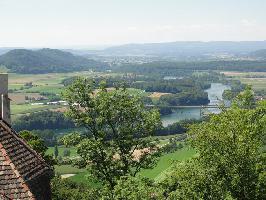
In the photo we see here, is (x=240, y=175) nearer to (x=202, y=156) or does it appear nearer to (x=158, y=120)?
(x=202, y=156)

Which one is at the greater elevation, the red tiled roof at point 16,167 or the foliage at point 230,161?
the red tiled roof at point 16,167

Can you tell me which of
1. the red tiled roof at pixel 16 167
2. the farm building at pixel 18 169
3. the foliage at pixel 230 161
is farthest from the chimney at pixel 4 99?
the foliage at pixel 230 161

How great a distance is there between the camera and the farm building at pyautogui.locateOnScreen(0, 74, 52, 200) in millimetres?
11359

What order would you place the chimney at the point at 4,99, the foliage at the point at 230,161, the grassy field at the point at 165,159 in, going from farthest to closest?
1. the grassy field at the point at 165,159
2. the foliage at the point at 230,161
3. the chimney at the point at 4,99

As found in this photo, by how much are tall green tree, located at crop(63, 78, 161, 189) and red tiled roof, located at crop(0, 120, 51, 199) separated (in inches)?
452

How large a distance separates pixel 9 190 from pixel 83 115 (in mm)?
14759

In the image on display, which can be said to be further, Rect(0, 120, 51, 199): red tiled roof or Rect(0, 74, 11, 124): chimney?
Rect(0, 74, 11, 124): chimney

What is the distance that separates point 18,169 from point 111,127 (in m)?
14.3

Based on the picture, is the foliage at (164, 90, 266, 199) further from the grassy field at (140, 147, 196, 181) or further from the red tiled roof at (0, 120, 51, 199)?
the grassy field at (140, 147, 196, 181)

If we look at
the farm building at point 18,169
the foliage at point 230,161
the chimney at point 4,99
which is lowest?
the foliage at point 230,161

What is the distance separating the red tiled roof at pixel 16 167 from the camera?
446 inches

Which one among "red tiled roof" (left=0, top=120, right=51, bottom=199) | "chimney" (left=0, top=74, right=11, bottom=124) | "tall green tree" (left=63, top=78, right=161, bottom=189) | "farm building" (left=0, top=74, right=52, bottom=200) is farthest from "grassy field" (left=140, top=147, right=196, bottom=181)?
"red tiled roof" (left=0, top=120, right=51, bottom=199)

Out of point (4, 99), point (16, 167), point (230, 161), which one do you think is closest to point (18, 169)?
point (16, 167)

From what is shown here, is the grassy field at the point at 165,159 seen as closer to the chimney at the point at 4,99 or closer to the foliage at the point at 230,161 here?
Result: the foliage at the point at 230,161
